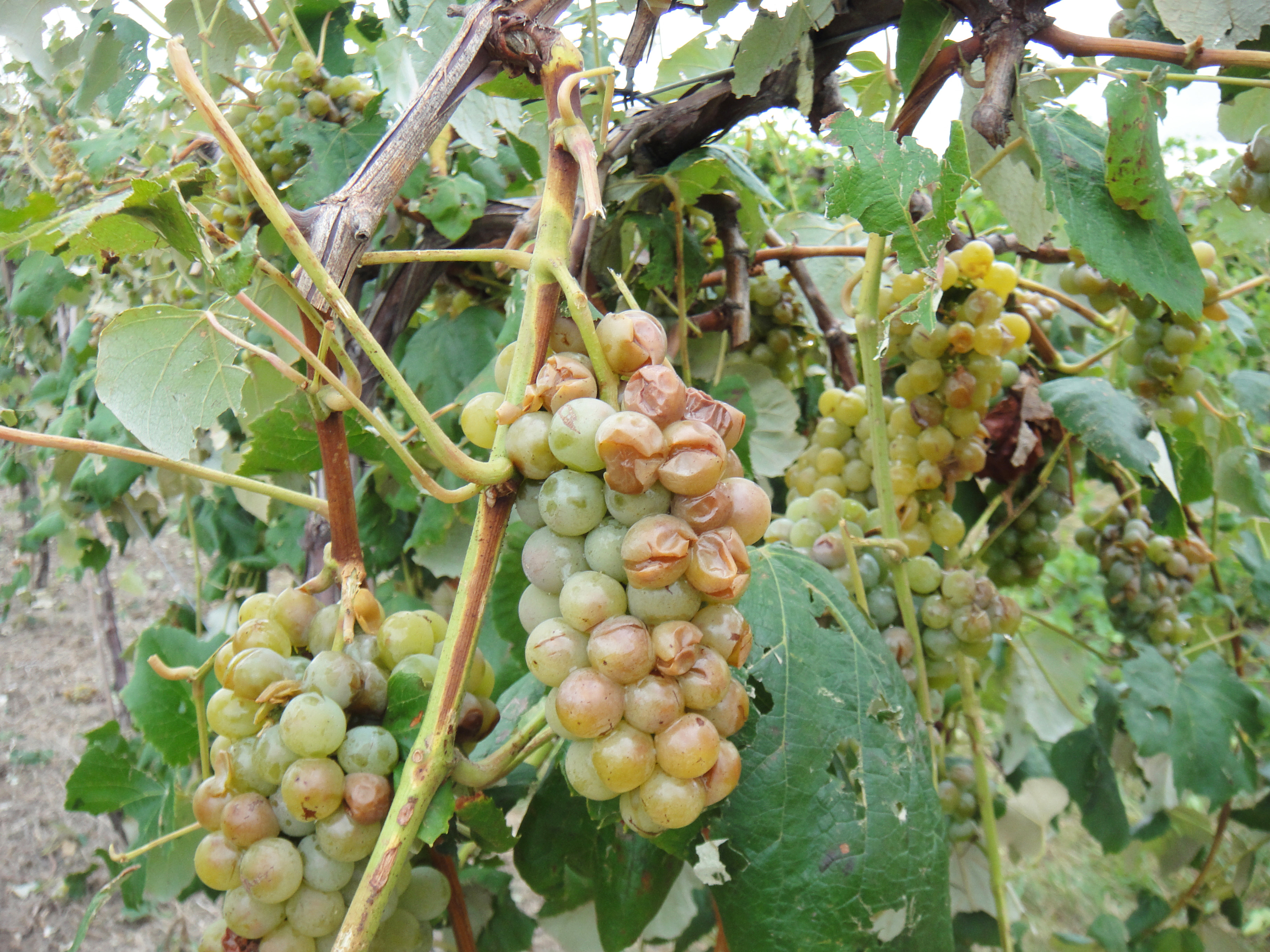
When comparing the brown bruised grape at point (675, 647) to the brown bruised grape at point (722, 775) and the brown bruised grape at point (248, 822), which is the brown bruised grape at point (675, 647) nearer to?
the brown bruised grape at point (722, 775)

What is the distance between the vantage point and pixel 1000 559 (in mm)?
1203

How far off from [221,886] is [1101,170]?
35.4 inches

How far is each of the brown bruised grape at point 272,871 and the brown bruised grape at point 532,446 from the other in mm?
296

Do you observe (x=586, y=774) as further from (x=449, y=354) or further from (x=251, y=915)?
(x=449, y=354)

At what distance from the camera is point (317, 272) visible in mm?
420

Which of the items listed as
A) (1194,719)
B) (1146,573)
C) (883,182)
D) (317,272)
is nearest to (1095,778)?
(1194,719)

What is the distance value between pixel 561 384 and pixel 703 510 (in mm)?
100

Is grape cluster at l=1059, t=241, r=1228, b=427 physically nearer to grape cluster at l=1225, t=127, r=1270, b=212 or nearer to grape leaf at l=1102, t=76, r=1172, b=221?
grape cluster at l=1225, t=127, r=1270, b=212

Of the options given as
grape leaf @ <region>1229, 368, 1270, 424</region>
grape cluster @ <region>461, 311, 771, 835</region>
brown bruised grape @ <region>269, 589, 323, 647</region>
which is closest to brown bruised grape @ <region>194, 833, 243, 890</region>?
brown bruised grape @ <region>269, 589, 323, 647</region>

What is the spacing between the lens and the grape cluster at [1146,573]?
49.9 inches

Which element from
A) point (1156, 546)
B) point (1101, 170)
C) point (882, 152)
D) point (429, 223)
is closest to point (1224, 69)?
point (1101, 170)

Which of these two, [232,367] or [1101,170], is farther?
[1101,170]

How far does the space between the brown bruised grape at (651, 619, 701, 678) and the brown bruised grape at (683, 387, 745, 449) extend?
0.33ft

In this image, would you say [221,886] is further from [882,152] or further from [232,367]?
[882,152]
